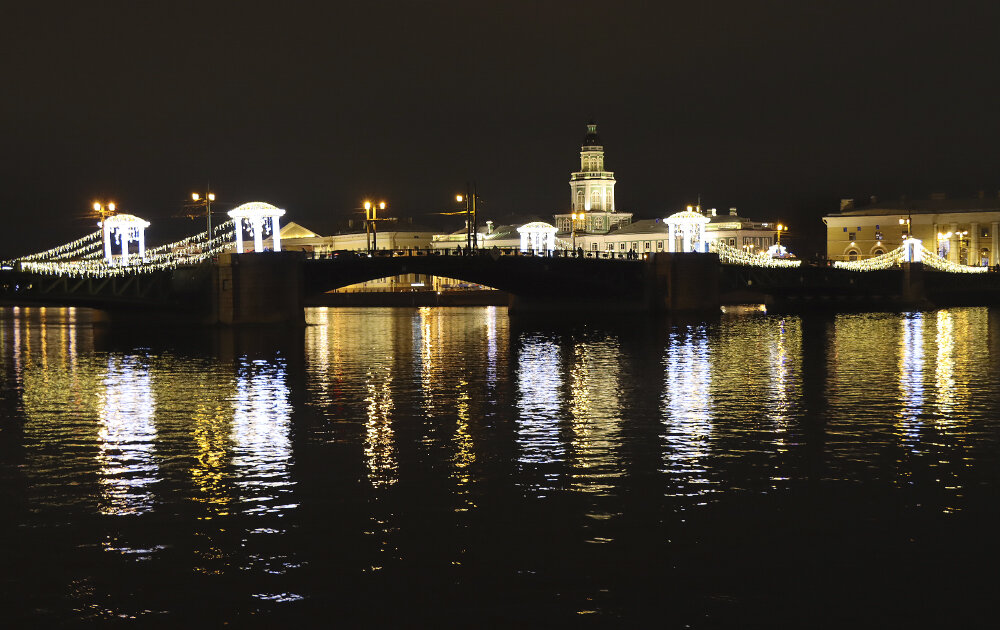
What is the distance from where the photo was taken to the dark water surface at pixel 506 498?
43.9ft

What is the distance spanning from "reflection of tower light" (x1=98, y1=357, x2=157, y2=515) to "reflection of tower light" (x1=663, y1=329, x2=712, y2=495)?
8.22 meters

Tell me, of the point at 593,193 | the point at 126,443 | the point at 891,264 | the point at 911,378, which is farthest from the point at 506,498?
the point at 593,193

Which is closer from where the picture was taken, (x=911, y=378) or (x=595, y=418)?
(x=595, y=418)

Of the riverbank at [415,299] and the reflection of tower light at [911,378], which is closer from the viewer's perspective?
the reflection of tower light at [911,378]

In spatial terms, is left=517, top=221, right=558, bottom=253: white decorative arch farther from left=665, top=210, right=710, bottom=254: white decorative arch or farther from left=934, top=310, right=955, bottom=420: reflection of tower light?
left=934, top=310, right=955, bottom=420: reflection of tower light

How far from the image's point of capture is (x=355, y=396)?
32.2 m

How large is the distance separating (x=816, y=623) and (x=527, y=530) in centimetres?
457

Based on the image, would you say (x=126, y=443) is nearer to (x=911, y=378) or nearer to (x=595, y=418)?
(x=595, y=418)

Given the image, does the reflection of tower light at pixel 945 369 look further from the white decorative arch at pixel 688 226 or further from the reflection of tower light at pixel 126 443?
the white decorative arch at pixel 688 226

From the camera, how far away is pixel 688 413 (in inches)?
1084

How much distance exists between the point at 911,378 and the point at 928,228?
99870 millimetres

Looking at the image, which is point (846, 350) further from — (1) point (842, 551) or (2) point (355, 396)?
(1) point (842, 551)

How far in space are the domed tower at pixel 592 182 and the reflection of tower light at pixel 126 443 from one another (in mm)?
134212

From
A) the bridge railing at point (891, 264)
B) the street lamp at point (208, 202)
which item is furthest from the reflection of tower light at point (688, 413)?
the bridge railing at point (891, 264)
